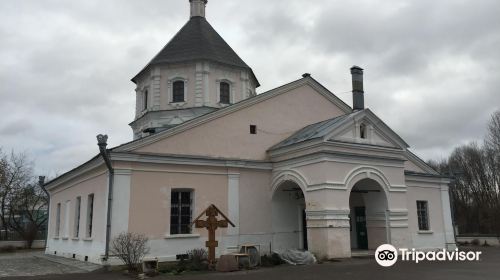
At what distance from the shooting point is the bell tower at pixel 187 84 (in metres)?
24.7

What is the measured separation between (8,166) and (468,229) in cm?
4327

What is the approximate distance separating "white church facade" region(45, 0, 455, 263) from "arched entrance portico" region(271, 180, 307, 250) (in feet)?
0.14

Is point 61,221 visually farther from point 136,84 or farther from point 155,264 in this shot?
point 155,264

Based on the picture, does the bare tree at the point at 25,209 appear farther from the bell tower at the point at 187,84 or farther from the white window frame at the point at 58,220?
the bell tower at the point at 187,84

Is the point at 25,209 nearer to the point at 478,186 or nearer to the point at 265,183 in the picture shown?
the point at 265,183

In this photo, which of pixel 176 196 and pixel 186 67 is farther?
pixel 186 67

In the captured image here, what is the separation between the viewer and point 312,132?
19719mm

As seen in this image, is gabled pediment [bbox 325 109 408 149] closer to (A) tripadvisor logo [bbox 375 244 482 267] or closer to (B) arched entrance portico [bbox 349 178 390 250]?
(B) arched entrance portico [bbox 349 178 390 250]

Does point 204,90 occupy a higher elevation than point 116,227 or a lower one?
higher

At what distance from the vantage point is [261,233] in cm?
1958

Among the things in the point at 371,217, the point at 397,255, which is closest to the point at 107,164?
the point at 371,217

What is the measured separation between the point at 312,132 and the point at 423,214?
27.2ft

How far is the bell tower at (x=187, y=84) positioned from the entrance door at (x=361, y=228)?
875 centimetres

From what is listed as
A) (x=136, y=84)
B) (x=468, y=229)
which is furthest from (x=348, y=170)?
(x=468, y=229)
